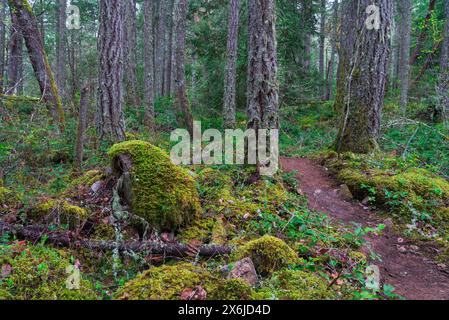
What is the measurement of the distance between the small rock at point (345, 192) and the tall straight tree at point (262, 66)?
182cm

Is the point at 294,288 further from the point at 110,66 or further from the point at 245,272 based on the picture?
the point at 110,66

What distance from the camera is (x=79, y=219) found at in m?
3.99

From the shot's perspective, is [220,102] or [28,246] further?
[220,102]

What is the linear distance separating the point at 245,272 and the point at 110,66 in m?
6.28

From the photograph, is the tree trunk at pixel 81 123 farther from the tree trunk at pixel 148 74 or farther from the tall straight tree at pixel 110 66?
the tree trunk at pixel 148 74

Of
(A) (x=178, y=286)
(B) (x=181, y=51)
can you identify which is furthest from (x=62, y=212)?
A: (B) (x=181, y=51)

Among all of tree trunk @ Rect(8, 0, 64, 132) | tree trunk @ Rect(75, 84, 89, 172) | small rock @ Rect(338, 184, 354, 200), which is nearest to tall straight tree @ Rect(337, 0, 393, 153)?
small rock @ Rect(338, 184, 354, 200)

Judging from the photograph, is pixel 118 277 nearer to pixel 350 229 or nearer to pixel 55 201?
pixel 55 201

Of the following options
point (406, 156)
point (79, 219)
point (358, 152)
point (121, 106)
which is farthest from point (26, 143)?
point (406, 156)

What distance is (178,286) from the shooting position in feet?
9.23

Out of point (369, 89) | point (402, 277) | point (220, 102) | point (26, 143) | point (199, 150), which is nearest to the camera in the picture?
point (402, 277)

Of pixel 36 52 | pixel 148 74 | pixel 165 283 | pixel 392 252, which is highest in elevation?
pixel 148 74

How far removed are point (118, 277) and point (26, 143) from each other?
13.6ft
